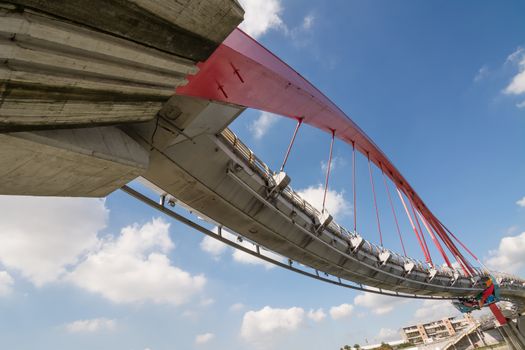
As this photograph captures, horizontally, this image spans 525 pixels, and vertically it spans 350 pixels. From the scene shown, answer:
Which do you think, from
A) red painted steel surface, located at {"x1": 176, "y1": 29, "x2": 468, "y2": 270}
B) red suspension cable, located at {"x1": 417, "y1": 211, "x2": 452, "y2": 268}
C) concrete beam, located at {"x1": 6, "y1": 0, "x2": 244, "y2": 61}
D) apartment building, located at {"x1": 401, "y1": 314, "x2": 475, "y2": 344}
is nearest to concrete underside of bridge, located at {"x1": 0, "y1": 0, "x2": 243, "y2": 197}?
concrete beam, located at {"x1": 6, "y1": 0, "x2": 244, "y2": 61}

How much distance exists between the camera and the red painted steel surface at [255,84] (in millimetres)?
5957

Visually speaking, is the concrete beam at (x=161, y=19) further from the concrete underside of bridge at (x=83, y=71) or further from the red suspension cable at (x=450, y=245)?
the red suspension cable at (x=450, y=245)

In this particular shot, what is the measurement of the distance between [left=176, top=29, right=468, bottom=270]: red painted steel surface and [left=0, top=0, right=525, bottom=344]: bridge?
0.03m

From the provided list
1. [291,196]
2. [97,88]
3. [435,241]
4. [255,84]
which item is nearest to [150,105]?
[97,88]

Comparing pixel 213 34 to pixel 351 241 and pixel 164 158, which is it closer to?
pixel 164 158

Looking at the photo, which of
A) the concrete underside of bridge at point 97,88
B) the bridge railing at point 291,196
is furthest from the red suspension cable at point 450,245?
the concrete underside of bridge at point 97,88

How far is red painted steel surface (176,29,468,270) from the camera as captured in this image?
5.96m

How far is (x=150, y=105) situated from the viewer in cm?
491

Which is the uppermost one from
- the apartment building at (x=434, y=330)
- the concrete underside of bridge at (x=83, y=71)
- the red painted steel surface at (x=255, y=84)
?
the red painted steel surface at (x=255, y=84)

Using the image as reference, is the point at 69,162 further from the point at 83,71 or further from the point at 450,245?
the point at 450,245

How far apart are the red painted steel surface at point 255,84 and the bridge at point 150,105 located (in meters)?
0.03

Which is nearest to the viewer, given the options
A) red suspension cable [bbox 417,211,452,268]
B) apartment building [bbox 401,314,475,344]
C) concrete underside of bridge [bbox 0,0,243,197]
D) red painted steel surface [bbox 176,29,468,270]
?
concrete underside of bridge [bbox 0,0,243,197]

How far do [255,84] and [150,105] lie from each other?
3328 mm

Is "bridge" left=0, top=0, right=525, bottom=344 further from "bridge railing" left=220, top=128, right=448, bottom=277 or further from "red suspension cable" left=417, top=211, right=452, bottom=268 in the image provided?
"red suspension cable" left=417, top=211, right=452, bottom=268
